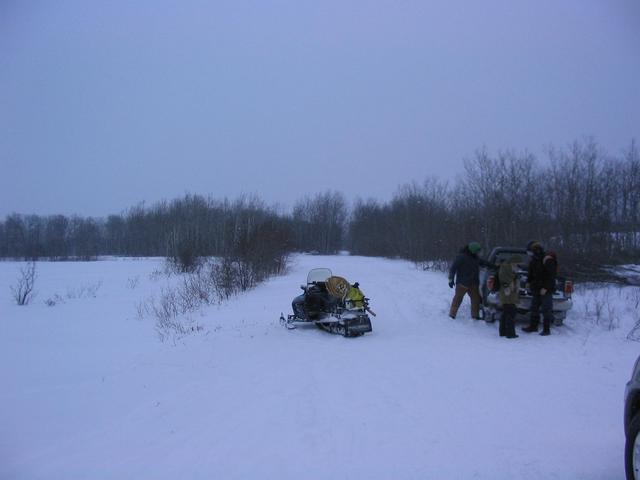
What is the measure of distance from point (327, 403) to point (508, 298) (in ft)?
17.2

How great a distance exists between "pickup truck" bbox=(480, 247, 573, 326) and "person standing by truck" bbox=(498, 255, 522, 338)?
272mm

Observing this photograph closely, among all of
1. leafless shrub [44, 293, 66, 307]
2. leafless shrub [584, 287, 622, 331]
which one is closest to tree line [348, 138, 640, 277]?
leafless shrub [584, 287, 622, 331]

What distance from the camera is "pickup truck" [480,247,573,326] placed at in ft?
30.9

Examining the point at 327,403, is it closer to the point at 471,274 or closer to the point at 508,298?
the point at 508,298

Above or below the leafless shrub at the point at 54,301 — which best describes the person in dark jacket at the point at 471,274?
above

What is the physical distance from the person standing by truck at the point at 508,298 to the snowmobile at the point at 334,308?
8.92 ft

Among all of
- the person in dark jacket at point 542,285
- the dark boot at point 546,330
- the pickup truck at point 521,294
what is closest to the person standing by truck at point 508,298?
the pickup truck at point 521,294

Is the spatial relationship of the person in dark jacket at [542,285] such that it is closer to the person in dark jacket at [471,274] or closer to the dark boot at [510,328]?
the dark boot at [510,328]

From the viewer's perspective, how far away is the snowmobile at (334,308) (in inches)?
368

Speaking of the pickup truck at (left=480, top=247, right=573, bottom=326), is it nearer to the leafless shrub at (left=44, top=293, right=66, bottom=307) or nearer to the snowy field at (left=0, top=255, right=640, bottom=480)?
the snowy field at (left=0, top=255, right=640, bottom=480)

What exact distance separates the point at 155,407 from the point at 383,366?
345 cm

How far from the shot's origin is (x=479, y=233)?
22.2 metres

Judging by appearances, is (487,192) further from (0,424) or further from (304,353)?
(0,424)

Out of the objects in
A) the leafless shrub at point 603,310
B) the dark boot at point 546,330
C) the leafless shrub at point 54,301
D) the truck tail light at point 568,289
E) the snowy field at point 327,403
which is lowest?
the leafless shrub at point 54,301
